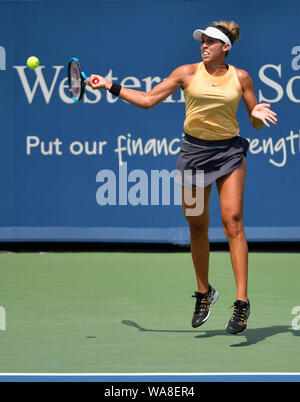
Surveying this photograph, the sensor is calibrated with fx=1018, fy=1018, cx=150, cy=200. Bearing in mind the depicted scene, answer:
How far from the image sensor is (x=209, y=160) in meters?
5.71

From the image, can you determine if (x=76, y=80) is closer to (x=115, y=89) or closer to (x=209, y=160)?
(x=115, y=89)

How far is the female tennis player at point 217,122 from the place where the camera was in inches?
221

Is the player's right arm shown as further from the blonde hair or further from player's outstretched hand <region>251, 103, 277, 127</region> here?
player's outstretched hand <region>251, 103, 277, 127</region>

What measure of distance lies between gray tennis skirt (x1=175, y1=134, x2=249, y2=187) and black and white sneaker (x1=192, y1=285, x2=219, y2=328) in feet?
2.19

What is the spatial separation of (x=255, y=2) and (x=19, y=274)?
129 inches

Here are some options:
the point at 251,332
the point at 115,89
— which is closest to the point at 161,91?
the point at 115,89

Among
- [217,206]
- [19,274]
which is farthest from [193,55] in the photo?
[19,274]

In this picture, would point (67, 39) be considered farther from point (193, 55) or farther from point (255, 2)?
point (255, 2)

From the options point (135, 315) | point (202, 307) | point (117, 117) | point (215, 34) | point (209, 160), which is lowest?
point (135, 315)

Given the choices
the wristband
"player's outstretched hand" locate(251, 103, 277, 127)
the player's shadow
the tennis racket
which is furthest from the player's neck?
the player's shadow

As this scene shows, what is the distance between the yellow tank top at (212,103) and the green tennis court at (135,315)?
1137 mm

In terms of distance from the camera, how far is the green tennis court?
Result: 4898mm

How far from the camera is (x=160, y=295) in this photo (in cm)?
718

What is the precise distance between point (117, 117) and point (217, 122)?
12.3ft
